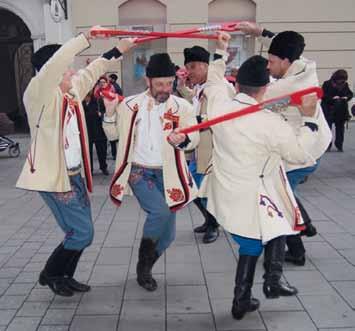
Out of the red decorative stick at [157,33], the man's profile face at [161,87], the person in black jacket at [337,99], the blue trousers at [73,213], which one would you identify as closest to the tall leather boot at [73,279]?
the blue trousers at [73,213]

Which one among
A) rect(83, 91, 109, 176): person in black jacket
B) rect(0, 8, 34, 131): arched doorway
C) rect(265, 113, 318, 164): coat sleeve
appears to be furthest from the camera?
rect(0, 8, 34, 131): arched doorway

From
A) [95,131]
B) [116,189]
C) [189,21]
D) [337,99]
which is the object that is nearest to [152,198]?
[116,189]

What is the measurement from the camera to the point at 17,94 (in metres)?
15.8

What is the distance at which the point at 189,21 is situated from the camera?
1351 centimetres

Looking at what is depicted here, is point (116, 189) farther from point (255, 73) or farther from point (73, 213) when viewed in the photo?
point (255, 73)

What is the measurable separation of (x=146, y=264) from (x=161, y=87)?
1.38m

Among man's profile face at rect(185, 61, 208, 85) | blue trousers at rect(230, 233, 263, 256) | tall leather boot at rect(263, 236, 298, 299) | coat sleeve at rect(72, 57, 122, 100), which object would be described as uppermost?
coat sleeve at rect(72, 57, 122, 100)

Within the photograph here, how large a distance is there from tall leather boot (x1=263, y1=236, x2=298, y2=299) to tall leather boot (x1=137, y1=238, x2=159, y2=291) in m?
0.90

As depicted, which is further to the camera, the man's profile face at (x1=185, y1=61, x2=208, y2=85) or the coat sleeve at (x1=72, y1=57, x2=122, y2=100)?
the man's profile face at (x1=185, y1=61, x2=208, y2=85)

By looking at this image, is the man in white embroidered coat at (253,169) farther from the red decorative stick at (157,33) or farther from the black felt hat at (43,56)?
the black felt hat at (43,56)

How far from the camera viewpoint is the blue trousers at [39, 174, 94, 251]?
3713 millimetres

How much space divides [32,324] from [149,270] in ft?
3.18

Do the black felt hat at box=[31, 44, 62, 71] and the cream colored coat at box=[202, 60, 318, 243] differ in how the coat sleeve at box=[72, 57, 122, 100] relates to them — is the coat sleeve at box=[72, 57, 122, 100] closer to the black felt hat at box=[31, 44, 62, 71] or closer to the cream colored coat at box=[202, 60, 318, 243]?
the black felt hat at box=[31, 44, 62, 71]

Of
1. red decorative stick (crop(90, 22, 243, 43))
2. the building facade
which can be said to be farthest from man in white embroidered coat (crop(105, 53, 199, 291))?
the building facade
